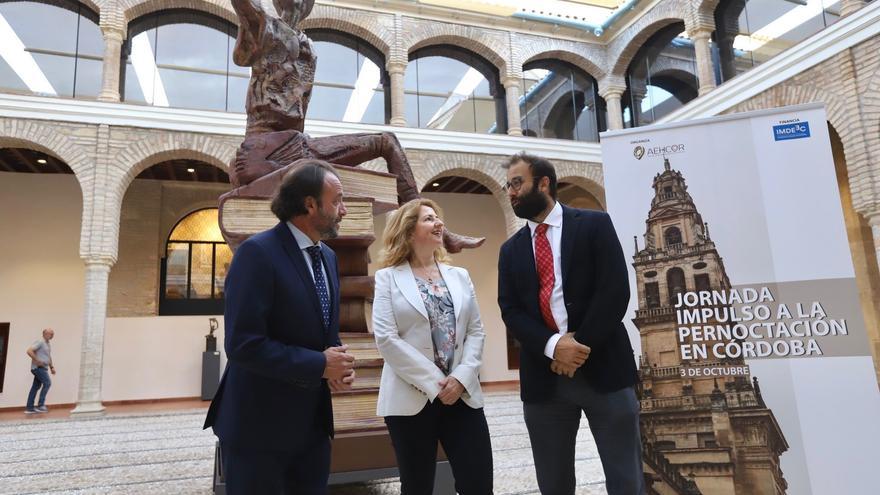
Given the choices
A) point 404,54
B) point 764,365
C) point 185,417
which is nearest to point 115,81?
point 404,54

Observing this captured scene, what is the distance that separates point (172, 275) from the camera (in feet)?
42.5

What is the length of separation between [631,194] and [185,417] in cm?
750

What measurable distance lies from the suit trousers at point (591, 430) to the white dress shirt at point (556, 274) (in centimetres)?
14

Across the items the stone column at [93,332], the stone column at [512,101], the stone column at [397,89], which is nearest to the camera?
Result: the stone column at [93,332]

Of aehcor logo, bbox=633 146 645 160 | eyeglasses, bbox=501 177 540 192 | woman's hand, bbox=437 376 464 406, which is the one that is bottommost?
woman's hand, bbox=437 376 464 406

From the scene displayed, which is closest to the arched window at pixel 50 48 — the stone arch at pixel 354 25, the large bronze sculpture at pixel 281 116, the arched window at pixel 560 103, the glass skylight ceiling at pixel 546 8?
the stone arch at pixel 354 25

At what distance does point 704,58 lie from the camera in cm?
1181

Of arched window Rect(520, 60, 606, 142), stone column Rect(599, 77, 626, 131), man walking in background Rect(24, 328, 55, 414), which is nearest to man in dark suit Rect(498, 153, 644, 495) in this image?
man walking in background Rect(24, 328, 55, 414)

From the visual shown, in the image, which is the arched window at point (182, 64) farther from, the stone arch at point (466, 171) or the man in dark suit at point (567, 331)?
the man in dark suit at point (567, 331)

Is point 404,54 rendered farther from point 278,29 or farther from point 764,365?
point 764,365

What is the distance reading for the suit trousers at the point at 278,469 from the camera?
1.43 m

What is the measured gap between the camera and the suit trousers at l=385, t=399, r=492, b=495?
1736 mm

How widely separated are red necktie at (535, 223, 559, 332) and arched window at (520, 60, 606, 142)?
12.2 meters

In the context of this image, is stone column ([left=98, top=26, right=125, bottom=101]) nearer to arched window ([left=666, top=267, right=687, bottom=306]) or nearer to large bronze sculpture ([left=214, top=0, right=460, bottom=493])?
large bronze sculpture ([left=214, top=0, right=460, bottom=493])
